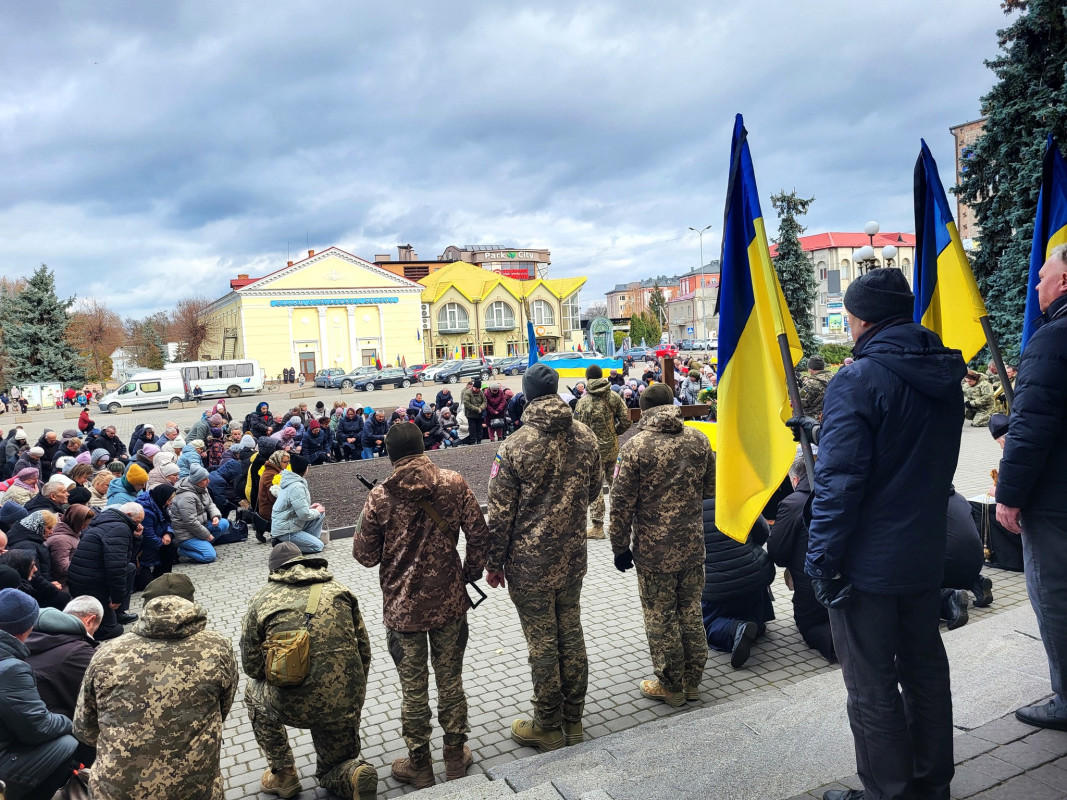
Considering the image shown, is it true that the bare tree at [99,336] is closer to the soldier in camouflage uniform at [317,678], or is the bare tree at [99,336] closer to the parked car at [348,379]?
the parked car at [348,379]

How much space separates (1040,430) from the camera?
10.3 ft

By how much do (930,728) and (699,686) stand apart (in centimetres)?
233

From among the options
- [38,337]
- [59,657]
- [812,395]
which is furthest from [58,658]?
[38,337]

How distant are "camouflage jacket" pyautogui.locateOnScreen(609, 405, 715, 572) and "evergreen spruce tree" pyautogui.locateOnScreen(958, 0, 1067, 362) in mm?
17255

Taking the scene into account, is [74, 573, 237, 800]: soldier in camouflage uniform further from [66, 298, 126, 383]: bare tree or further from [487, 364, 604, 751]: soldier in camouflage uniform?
[66, 298, 126, 383]: bare tree

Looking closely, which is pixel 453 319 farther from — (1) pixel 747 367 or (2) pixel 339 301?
(1) pixel 747 367

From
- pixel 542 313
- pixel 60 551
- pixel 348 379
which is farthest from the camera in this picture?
pixel 542 313

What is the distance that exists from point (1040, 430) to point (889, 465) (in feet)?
3.04

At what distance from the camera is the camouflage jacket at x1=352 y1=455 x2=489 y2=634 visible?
4.17 m

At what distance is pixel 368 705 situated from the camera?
523cm

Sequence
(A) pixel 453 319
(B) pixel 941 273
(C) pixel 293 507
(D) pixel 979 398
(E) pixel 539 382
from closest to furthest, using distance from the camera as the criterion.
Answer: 1. (E) pixel 539 382
2. (B) pixel 941 273
3. (C) pixel 293 507
4. (D) pixel 979 398
5. (A) pixel 453 319

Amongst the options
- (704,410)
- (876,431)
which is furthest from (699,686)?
(704,410)

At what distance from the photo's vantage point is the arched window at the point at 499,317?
72.3 meters

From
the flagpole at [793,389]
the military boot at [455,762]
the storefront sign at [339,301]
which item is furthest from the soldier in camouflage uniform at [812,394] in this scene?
the storefront sign at [339,301]
